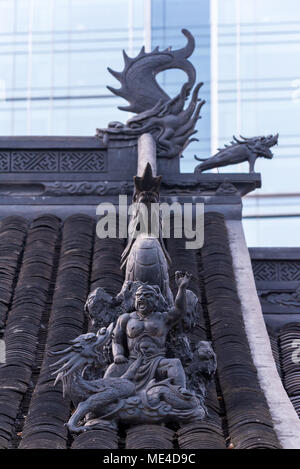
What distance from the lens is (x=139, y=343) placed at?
18062mm

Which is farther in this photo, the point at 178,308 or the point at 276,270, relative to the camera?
the point at 276,270

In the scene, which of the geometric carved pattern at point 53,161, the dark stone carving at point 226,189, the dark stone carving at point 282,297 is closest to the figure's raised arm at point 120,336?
the dark stone carving at point 282,297

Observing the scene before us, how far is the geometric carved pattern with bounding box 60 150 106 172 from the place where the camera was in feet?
81.6

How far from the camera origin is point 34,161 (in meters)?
24.9

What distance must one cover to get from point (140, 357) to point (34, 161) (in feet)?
25.0

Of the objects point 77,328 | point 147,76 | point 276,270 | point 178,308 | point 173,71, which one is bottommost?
point 178,308

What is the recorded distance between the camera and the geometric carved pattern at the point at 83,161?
2486cm

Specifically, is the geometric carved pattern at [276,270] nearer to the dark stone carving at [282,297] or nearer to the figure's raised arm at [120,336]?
the dark stone carving at [282,297]

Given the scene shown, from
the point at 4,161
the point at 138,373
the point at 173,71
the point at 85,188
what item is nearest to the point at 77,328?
the point at 138,373

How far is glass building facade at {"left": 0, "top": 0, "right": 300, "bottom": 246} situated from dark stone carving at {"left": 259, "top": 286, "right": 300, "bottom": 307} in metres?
13.5

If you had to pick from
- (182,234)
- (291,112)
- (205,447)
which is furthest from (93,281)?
(291,112)

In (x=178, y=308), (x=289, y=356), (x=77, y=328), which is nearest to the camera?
(x=178, y=308)

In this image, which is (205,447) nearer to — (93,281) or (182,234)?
(93,281)

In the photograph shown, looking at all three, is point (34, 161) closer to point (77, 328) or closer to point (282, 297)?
point (282, 297)
